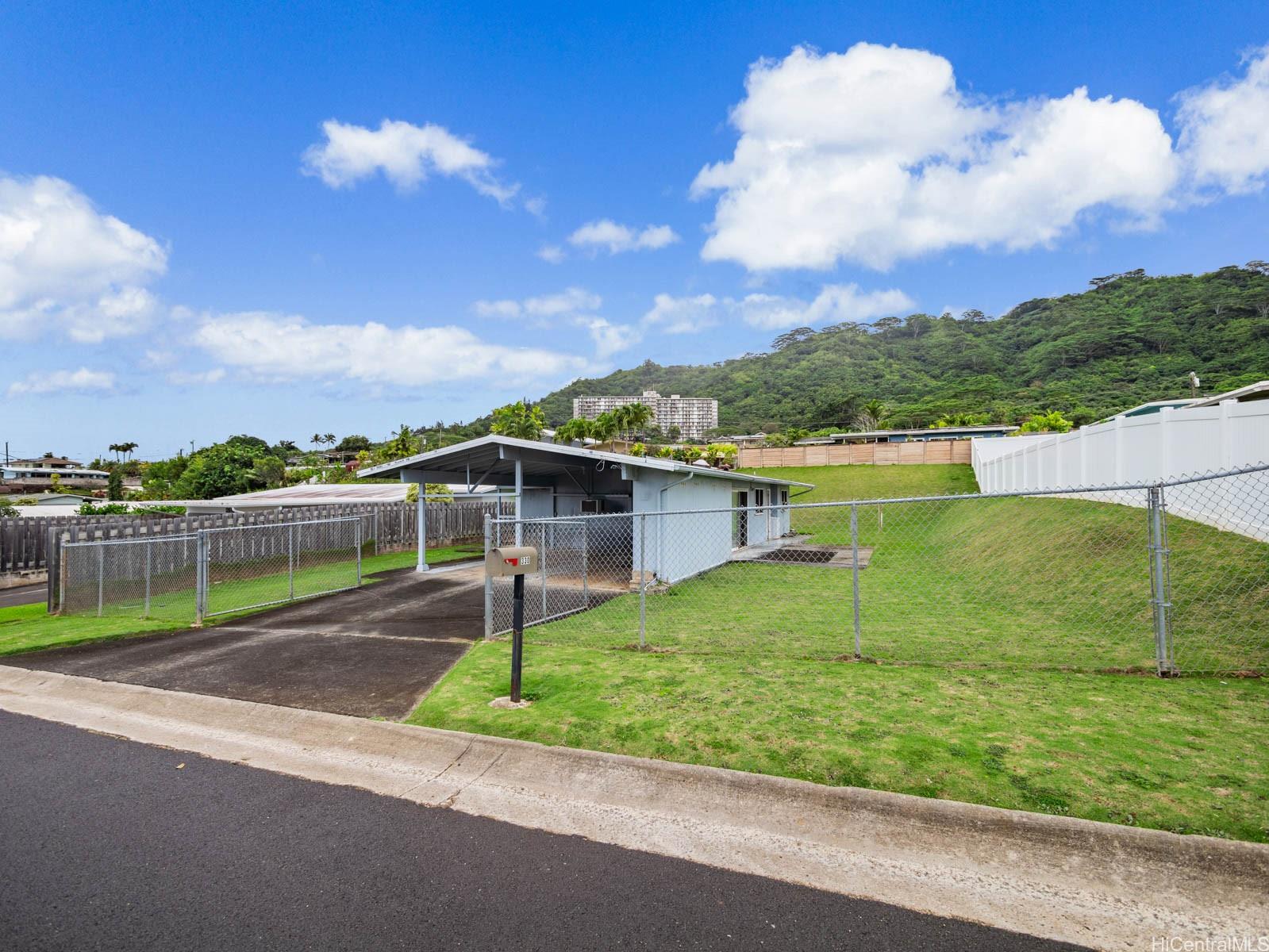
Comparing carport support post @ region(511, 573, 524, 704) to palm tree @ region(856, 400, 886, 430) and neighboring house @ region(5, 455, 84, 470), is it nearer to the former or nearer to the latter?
palm tree @ region(856, 400, 886, 430)

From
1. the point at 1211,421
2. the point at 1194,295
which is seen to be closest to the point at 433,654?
the point at 1211,421

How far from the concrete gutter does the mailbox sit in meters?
1.20

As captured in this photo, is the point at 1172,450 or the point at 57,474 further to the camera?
the point at 57,474

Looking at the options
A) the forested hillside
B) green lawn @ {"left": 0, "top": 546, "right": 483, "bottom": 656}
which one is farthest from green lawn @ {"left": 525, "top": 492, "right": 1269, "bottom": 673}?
the forested hillside

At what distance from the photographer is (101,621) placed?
10.3 meters

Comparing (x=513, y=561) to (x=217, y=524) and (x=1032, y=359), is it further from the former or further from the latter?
(x=1032, y=359)

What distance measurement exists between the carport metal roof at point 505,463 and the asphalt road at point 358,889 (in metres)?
8.62

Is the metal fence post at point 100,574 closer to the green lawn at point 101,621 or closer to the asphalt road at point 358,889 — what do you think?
the green lawn at point 101,621

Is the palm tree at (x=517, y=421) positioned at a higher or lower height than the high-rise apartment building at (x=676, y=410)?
lower

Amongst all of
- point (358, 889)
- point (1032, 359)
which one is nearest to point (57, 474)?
point (358, 889)

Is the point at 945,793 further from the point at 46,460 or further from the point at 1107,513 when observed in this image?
the point at 46,460

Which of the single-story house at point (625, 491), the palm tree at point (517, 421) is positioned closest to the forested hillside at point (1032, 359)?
the palm tree at point (517, 421)

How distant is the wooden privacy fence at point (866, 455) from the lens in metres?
40.0

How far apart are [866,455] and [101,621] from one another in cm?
4151
